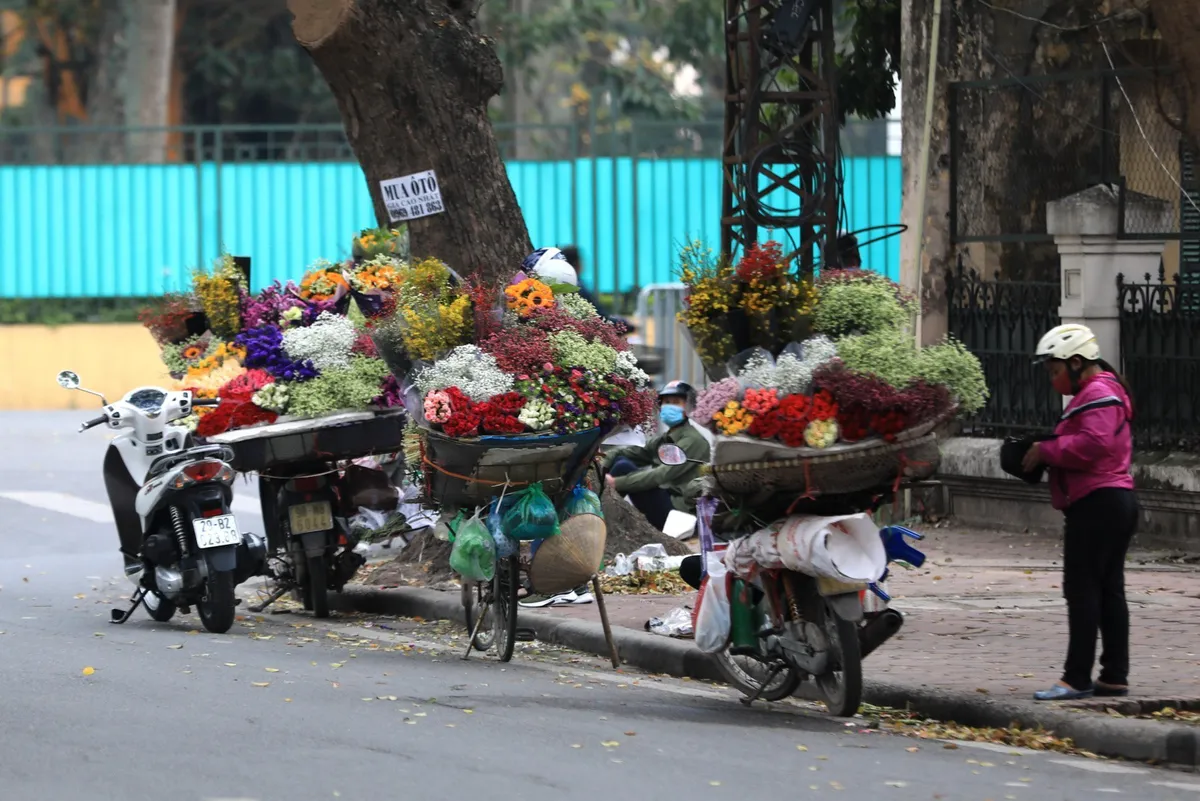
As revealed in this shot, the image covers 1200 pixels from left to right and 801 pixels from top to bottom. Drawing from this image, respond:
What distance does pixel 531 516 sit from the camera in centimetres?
927

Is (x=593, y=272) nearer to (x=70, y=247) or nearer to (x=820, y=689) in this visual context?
(x=70, y=247)

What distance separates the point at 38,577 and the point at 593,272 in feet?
40.1

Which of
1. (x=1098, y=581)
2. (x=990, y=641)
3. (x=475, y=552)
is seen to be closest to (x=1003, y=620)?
(x=990, y=641)

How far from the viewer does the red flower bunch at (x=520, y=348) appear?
927 centimetres

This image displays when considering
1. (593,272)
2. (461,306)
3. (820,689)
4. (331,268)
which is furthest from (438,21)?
(593,272)

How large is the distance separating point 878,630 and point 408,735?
1.95 metres

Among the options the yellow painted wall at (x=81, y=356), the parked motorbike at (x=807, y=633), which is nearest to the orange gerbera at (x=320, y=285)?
the parked motorbike at (x=807, y=633)

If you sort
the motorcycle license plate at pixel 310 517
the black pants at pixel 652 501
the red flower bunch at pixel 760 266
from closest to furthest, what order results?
1. the red flower bunch at pixel 760 266
2. the motorcycle license plate at pixel 310 517
3. the black pants at pixel 652 501

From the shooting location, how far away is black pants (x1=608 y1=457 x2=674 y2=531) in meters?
13.8

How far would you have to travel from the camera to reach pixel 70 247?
24594 millimetres

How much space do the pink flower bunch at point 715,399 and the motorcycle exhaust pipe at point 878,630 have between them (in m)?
1.04

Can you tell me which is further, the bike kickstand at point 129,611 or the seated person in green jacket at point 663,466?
the seated person in green jacket at point 663,466

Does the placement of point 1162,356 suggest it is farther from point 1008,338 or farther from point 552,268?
point 552,268

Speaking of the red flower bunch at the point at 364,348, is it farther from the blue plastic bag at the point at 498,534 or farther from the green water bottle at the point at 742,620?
the green water bottle at the point at 742,620
